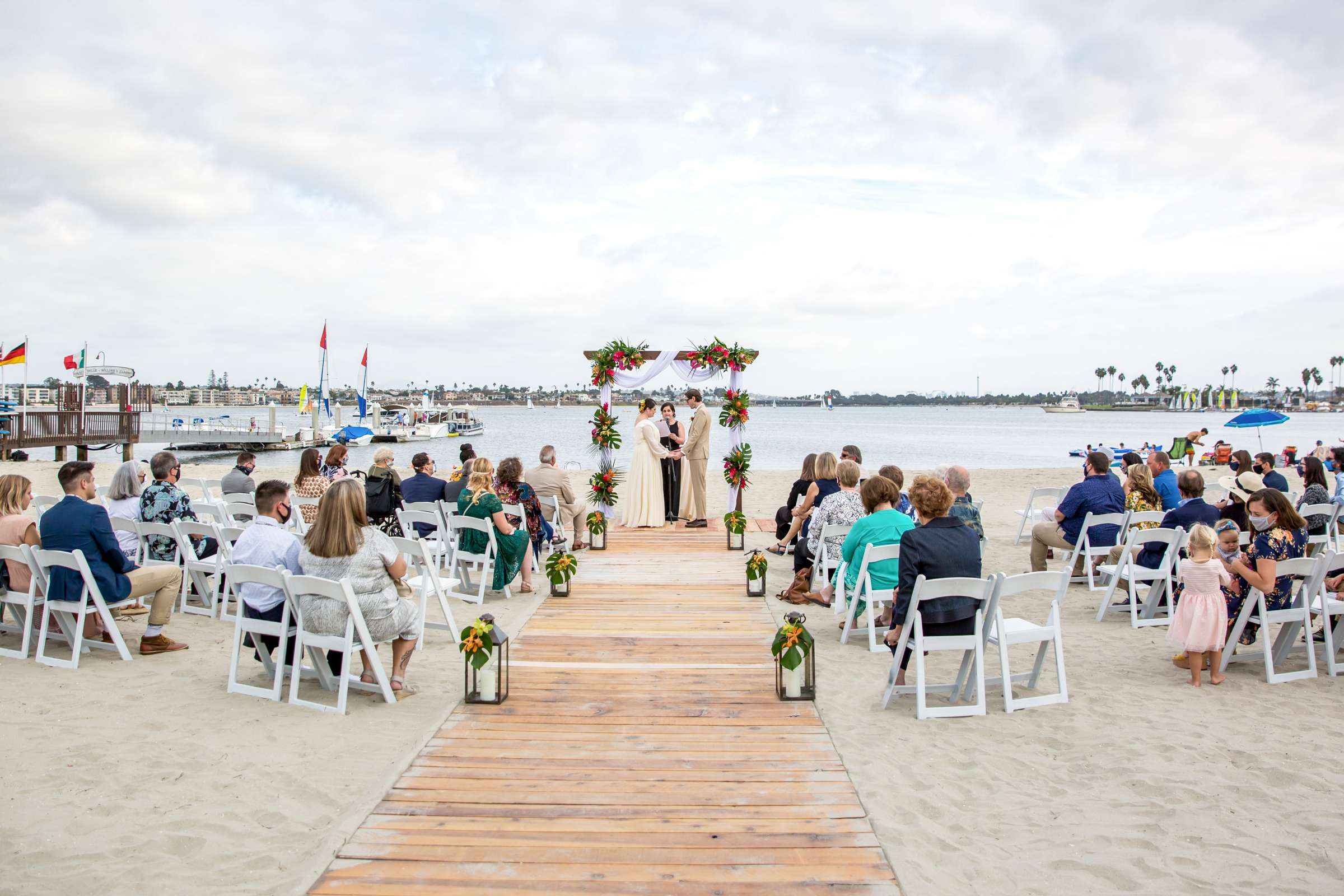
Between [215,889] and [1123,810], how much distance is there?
363 centimetres

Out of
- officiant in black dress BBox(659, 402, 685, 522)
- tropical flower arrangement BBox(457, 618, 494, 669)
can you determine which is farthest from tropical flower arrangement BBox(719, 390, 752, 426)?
tropical flower arrangement BBox(457, 618, 494, 669)

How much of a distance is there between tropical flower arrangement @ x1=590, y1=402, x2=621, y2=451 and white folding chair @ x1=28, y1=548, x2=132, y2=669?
8040 mm

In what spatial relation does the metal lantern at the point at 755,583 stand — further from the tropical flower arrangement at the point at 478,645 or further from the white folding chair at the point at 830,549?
the tropical flower arrangement at the point at 478,645

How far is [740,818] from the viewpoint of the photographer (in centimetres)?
363

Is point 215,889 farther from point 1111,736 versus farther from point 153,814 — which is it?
point 1111,736

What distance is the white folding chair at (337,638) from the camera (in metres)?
4.88

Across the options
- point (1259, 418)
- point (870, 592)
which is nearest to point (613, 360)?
point (870, 592)

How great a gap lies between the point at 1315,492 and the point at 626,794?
859cm

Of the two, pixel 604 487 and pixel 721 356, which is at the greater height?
pixel 721 356

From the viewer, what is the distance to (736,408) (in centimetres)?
1338

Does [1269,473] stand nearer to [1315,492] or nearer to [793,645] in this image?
[1315,492]

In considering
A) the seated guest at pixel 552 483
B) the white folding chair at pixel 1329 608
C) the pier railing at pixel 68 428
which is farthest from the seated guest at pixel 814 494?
the pier railing at pixel 68 428

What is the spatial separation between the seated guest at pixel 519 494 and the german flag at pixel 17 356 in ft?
72.7

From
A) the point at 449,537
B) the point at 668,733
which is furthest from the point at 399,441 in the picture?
the point at 668,733
